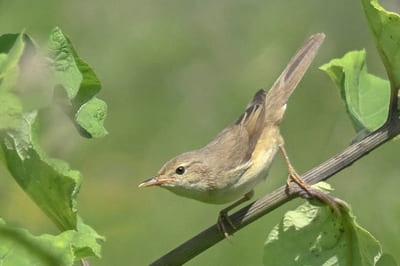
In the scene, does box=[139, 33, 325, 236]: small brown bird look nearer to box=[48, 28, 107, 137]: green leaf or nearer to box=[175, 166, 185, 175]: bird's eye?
box=[175, 166, 185, 175]: bird's eye

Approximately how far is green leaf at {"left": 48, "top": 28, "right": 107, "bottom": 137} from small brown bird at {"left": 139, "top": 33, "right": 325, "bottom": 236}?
5.15 ft

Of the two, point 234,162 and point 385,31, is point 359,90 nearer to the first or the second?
point 385,31

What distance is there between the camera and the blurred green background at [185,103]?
617cm

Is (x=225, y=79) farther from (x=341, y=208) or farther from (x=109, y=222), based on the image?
(x=341, y=208)

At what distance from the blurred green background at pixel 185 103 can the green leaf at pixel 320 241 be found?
2972 mm

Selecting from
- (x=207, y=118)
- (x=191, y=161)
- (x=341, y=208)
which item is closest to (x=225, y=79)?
(x=207, y=118)

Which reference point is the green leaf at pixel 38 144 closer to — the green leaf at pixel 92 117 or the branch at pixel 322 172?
the green leaf at pixel 92 117

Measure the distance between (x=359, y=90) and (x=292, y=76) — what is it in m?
1.52

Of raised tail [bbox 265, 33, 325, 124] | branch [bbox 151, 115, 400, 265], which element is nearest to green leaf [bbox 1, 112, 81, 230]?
branch [bbox 151, 115, 400, 265]

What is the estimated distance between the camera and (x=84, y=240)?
78.0 inches

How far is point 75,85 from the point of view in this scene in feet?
6.20

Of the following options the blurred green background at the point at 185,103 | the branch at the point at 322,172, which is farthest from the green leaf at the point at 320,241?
the blurred green background at the point at 185,103

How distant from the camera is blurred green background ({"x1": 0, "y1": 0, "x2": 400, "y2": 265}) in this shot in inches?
243

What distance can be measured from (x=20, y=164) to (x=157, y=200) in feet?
16.3
